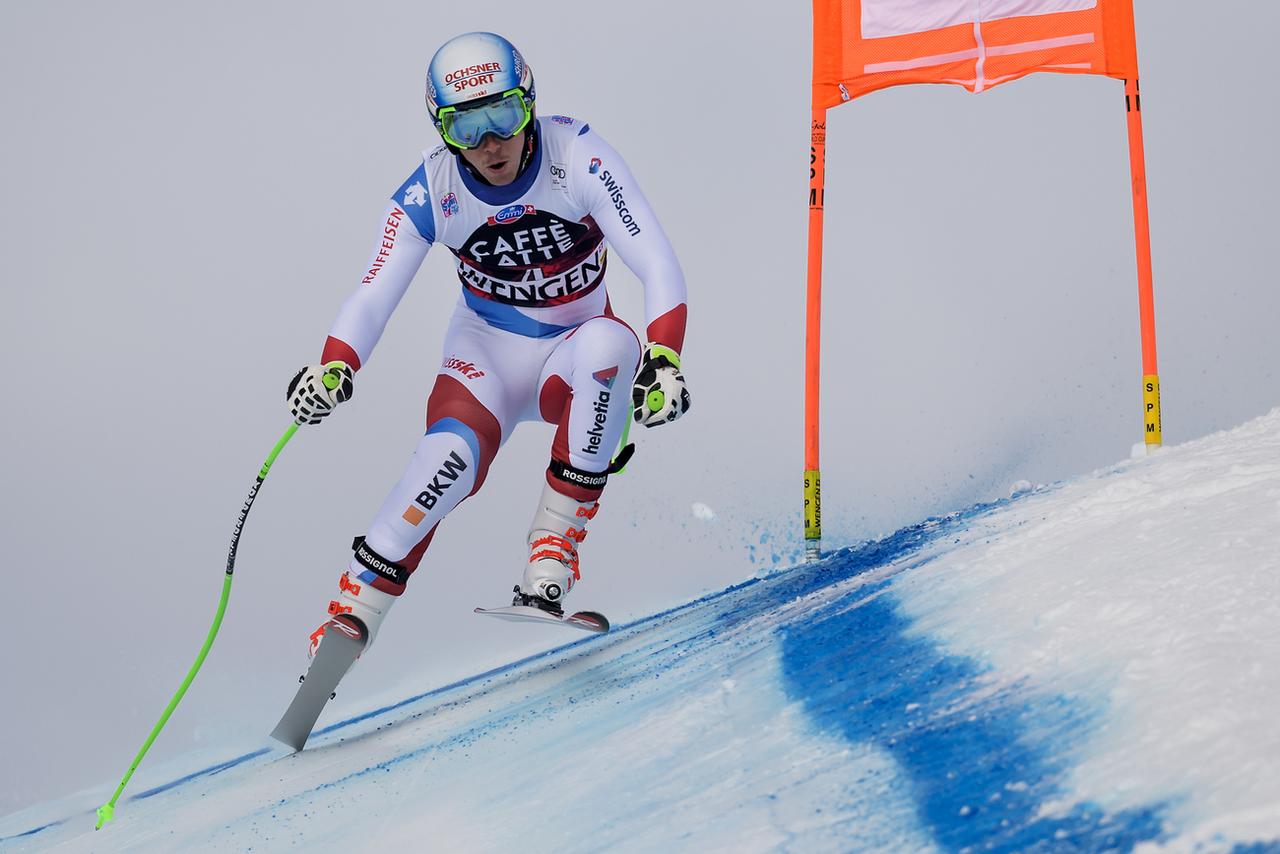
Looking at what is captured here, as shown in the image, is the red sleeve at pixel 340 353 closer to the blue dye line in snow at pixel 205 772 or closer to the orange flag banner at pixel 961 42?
the blue dye line in snow at pixel 205 772

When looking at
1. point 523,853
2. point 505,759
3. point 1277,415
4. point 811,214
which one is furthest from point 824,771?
point 811,214

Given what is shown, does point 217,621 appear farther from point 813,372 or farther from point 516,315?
point 813,372

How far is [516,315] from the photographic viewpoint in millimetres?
4703

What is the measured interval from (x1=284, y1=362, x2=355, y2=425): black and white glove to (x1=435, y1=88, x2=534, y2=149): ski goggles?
83cm

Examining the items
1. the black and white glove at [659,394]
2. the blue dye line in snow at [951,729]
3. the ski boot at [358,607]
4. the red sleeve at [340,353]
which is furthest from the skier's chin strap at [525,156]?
the blue dye line in snow at [951,729]

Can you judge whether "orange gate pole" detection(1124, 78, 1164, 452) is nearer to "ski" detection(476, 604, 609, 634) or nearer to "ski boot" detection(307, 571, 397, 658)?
"ski" detection(476, 604, 609, 634)

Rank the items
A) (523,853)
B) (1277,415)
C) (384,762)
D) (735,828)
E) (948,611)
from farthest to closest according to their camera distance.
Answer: (1277,415), (384,762), (948,611), (523,853), (735,828)

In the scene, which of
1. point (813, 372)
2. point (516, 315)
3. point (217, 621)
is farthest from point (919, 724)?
point (813, 372)

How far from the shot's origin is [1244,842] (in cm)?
195

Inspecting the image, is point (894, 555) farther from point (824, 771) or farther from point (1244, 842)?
point (1244, 842)

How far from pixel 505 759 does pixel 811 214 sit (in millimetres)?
2908

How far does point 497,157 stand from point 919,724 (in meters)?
2.38

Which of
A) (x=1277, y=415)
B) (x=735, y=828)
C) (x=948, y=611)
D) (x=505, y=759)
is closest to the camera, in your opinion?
(x=735, y=828)

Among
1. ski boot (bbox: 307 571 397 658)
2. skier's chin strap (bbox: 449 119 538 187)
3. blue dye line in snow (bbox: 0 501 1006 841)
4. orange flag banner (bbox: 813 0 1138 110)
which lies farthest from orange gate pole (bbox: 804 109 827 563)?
ski boot (bbox: 307 571 397 658)
